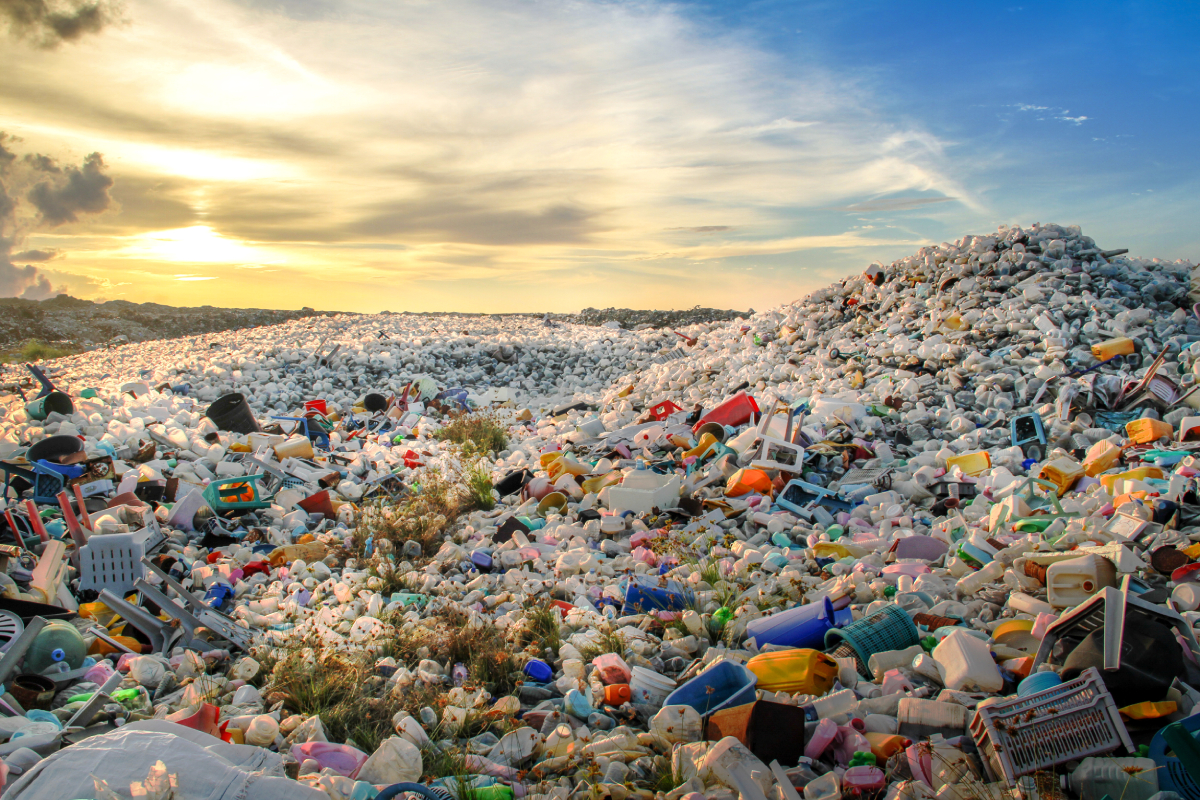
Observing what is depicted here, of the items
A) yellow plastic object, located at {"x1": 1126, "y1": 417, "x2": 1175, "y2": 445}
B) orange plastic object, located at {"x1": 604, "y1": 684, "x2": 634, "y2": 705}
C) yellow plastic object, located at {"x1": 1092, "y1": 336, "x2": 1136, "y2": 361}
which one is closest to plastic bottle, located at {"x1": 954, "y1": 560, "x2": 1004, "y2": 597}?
orange plastic object, located at {"x1": 604, "y1": 684, "x2": 634, "y2": 705}

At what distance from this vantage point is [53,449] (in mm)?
5000

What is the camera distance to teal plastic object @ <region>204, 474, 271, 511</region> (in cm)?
493

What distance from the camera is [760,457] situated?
5301 mm

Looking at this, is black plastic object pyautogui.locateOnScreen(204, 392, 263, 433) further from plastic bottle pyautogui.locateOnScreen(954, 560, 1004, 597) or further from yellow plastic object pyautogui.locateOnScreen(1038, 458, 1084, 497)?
yellow plastic object pyautogui.locateOnScreen(1038, 458, 1084, 497)

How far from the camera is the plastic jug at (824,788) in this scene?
1.96 m

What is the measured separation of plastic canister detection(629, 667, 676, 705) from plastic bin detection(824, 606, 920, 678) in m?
0.73

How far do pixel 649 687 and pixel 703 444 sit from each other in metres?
3.54

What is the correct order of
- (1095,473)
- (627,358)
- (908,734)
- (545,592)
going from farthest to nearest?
(627,358) < (1095,473) < (545,592) < (908,734)

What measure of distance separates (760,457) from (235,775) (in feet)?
13.9

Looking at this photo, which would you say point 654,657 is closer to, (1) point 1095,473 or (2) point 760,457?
(2) point 760,457

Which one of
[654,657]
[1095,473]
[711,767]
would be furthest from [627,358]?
[711,767]

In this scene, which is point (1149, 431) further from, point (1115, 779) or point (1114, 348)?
point (1115, 779)

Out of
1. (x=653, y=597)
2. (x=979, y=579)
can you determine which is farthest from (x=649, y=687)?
(x=979, y=579)

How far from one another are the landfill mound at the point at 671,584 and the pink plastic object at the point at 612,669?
0.06ft
